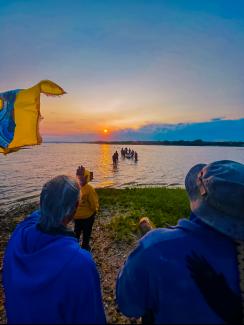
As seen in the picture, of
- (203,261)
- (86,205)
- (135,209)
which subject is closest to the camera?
(203,261)

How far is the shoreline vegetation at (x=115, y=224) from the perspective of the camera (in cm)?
657

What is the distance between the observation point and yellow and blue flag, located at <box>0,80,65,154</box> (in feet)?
15.1

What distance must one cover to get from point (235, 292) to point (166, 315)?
1.60 ft

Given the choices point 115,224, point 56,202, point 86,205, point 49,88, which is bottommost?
point 115,224

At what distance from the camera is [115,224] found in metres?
11.4

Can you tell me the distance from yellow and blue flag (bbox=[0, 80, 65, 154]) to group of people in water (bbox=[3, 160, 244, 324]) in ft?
8.66

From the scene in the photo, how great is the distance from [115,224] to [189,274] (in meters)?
9.83

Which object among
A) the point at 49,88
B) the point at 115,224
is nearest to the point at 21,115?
the point at 49,88

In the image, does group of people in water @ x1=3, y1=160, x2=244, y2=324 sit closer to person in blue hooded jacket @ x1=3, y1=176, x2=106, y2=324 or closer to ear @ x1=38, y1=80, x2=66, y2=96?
person in blue hooded jacket @ x1=3, y1=176, x2=106, y2=324

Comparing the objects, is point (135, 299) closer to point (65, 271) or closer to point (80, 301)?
point (80, 301)

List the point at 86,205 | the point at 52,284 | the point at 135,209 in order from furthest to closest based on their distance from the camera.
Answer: the point at 135,209 → the point at 86,205 → the point at 52,284

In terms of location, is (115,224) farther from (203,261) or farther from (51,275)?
(203,261)

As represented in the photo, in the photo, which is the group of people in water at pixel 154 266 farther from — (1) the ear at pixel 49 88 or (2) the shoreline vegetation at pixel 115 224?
(2) the shoreline vegetation at pixel 115 224

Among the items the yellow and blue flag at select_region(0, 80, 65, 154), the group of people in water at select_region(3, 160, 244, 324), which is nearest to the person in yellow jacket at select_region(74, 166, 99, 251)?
the yellow and blue flag at select_region(0, 80, 65, 154)
